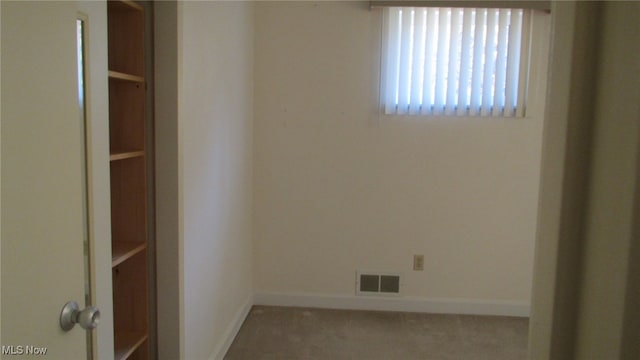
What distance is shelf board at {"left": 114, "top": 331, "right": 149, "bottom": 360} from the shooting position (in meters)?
1.97

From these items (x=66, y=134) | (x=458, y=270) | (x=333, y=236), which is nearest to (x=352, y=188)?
(x=333, y=236)

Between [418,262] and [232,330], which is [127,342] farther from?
[418,262]

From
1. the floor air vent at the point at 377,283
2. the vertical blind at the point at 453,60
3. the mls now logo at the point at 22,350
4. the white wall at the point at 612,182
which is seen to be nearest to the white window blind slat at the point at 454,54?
the vertical blind at the point at 453,60

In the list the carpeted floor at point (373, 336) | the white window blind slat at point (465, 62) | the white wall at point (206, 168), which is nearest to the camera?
the white wall at point (206, 168)

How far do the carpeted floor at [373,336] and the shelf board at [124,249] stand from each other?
43.0 inches

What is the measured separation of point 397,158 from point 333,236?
74 centimetres

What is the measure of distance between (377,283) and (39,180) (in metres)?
3.00

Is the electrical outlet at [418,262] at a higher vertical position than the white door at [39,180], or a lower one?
lower

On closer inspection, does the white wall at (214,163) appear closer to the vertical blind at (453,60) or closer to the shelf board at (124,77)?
the shelf board at (124,77)

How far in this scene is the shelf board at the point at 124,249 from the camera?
1904 millimetres

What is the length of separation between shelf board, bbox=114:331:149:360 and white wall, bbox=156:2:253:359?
4.0 inches

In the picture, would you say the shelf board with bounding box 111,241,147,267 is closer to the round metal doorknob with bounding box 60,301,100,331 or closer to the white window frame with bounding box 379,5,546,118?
the round metal doorknob with bounding box 60,301,100,331

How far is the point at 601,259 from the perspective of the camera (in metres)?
0.36

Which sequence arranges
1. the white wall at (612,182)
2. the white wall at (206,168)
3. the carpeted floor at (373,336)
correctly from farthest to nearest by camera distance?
the carpeted floor at (373,336) → the white wall at (206,168) → the white wall at (612,182)
